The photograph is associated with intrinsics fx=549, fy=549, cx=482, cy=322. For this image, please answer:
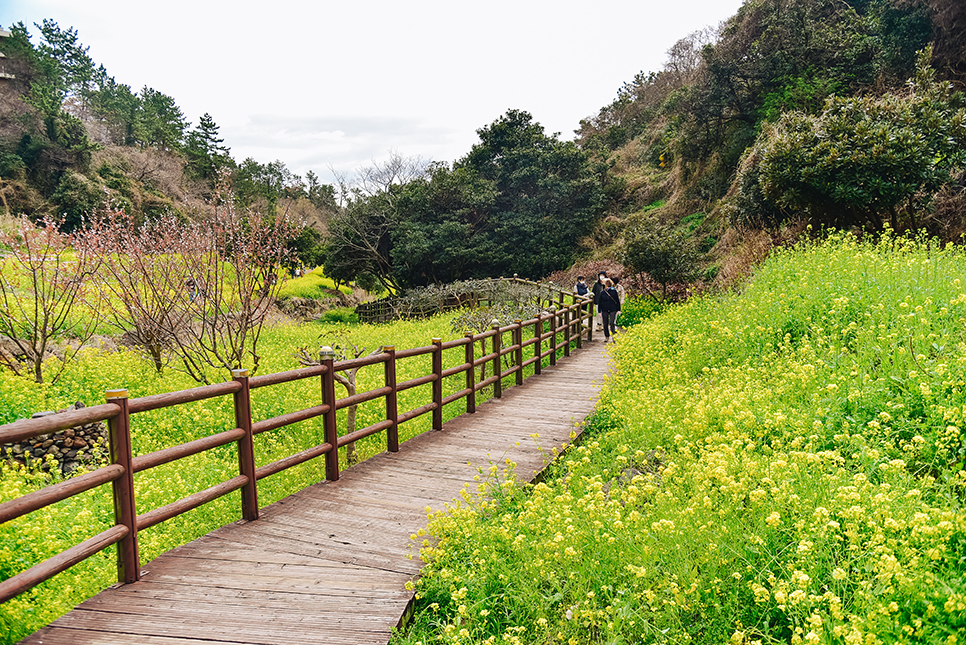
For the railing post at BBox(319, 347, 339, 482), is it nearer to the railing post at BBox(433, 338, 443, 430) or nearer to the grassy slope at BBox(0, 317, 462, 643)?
the grassy slope at BBox(0, 317, 462, 643)

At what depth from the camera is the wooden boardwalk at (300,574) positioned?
9.42 feet

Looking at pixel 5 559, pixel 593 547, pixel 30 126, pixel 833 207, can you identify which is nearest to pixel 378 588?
pixel 593 547

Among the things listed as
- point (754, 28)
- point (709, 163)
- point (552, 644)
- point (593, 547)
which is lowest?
point (552, 644)

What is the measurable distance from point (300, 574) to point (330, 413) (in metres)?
1.69

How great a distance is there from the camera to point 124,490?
3275 millimetres

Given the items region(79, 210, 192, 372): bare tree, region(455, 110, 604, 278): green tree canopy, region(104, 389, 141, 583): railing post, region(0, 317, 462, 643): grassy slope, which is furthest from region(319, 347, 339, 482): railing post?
region(455, 110, 604, 278): green tree canopy

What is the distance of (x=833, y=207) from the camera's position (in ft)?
39.5

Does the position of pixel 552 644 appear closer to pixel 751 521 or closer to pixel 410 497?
pixel 751 521

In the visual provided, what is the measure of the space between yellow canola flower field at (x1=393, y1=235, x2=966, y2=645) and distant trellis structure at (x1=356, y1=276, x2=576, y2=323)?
14847 mm

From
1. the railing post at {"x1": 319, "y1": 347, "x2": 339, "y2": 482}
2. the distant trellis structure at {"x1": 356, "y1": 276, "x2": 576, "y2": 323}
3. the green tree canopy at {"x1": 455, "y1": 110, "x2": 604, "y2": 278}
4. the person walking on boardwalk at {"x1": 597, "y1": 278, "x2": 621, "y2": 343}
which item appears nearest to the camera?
the railing post at {"x1": 319, "y1": 347, "x2": 339, "y2": 482}

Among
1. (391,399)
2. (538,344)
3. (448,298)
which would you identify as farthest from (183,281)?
(448,298)

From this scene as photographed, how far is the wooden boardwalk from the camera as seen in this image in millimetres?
2871

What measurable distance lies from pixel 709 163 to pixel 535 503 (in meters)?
23.3

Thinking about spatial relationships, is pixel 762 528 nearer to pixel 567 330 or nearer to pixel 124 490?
pixel 124 490
